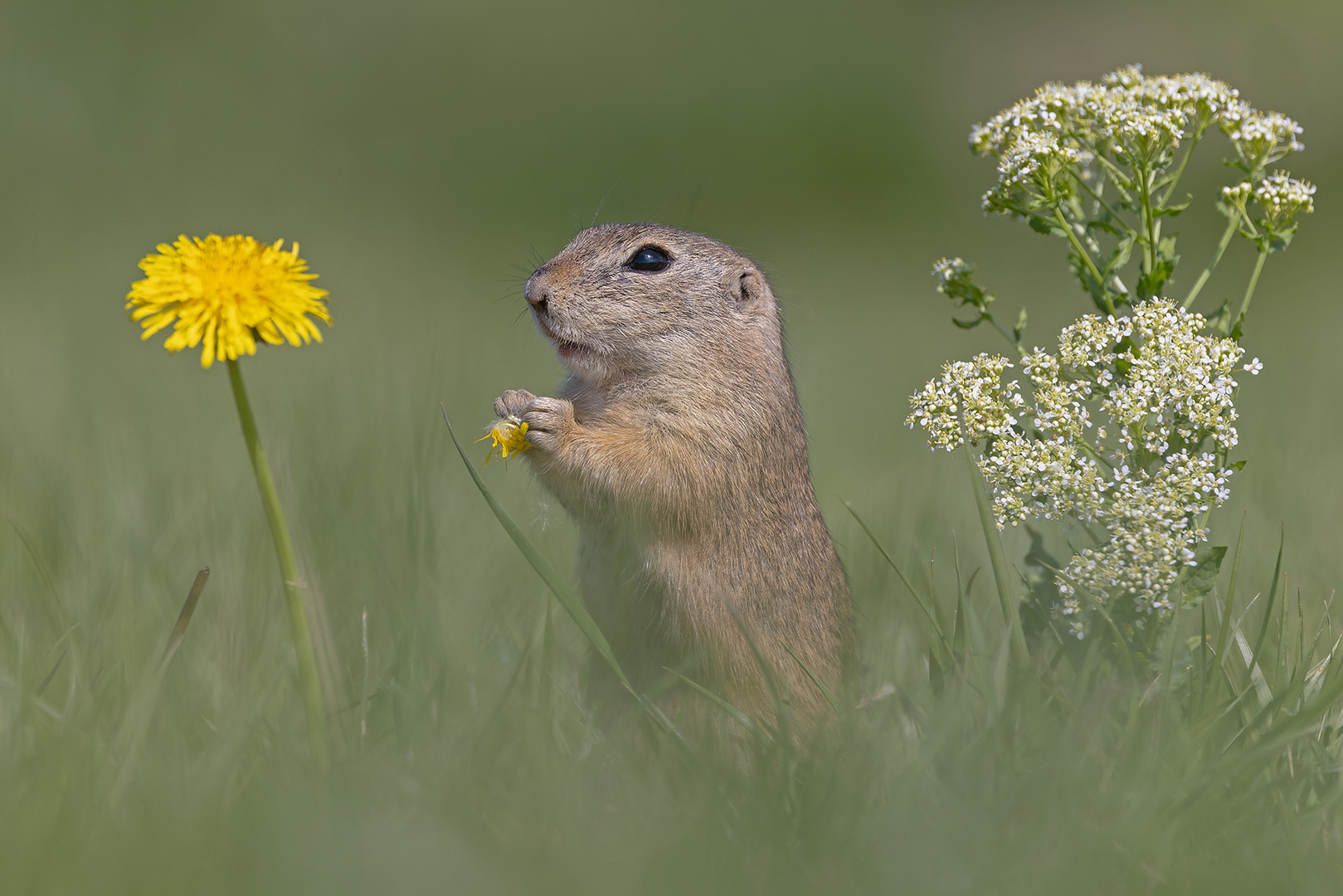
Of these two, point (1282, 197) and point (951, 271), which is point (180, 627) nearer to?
point (951, 271)

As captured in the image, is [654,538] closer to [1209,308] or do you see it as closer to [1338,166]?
[1209,308]

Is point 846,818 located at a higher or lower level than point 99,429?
lower

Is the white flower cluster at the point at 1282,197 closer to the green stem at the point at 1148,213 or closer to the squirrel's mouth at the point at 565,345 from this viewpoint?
the green stem at the point at 1148,213

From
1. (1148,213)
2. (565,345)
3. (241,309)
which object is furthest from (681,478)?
(241,309)

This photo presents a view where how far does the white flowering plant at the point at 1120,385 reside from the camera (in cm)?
253

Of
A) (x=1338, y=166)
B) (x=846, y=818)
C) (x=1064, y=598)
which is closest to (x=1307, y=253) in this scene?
(x=1338, y=166)

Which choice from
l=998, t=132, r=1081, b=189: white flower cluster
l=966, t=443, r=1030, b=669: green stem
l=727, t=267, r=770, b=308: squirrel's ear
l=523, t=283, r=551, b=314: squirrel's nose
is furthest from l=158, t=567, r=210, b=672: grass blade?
l=727, t=267, r=770, b=308: squirrel's ear

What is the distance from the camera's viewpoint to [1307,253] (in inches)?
498

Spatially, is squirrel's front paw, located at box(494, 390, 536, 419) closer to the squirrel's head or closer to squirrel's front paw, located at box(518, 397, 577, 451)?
squirrel's front paw, located at box(518, 397, 577, 451)

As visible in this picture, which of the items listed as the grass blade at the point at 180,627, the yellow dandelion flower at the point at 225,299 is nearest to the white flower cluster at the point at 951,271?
the yellow dandelion flower at the point at 225,299

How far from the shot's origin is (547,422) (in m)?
3.09

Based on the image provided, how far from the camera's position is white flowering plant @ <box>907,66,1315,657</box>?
99.4 inches

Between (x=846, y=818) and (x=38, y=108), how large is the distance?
1130 centimetres

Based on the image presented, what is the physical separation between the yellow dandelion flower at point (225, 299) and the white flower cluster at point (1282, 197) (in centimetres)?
208
